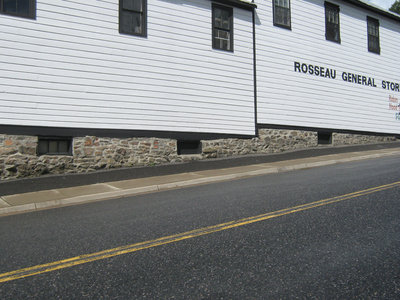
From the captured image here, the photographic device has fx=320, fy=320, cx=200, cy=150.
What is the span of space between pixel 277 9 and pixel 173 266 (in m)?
14.6

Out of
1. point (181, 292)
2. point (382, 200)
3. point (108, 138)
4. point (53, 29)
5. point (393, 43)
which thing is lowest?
point (181, 292)

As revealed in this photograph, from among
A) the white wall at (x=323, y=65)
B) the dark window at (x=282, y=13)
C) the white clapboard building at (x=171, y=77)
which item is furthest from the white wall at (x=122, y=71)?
the dark window at (x=282, y=13)

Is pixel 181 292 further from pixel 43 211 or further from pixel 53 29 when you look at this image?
pixel 53 29

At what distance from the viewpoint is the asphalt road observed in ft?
10.5

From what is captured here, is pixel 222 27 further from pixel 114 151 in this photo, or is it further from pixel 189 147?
pixel 114 151

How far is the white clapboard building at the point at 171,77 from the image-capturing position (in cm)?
967

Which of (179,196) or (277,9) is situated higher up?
(277,9)

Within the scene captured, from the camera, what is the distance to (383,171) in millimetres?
9258

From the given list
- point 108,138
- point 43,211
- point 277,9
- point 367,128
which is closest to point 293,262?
point 43,211

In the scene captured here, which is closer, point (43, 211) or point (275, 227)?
point (275, 227)

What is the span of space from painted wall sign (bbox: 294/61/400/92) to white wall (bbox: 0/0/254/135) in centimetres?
336

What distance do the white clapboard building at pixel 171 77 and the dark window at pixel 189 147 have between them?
0.06 meters

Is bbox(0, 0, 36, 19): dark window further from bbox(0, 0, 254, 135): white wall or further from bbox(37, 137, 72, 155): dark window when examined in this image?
bbox(37, 137, 72, 155): dark window

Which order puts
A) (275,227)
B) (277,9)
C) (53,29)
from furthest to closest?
(277,9) < (53,29) < (275,227)
